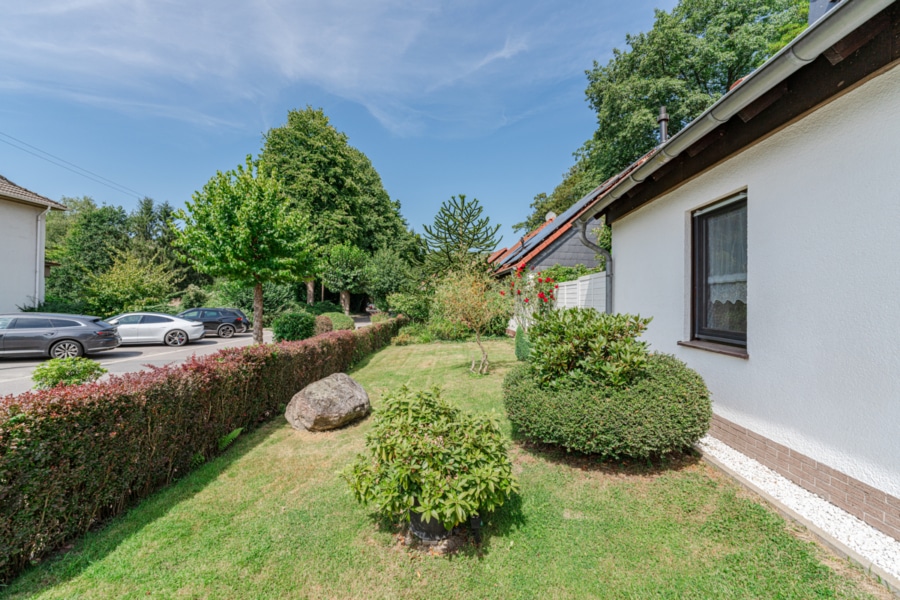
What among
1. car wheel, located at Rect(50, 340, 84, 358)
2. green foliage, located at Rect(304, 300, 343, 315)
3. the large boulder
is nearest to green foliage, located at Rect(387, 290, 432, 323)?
green foliage, located at Rect(304, 300, 343, 315)

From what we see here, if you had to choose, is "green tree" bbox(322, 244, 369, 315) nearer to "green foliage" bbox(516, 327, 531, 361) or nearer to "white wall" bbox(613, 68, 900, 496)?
"green foliage" bbox(516, 327, 531, 361)

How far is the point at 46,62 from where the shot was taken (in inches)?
303

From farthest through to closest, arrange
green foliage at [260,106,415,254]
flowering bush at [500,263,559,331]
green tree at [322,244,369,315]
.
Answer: green foliage at [260,106,415,254]
green tree at [322,244,369,315]
flowering bush at [500,263,559,331]

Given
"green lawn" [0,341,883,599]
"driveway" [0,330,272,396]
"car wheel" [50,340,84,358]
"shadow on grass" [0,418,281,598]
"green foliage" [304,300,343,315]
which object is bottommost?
"driveway" [0,330,272,396]

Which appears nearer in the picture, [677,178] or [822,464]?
[822,464]

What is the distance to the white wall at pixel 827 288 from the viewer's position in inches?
86.0

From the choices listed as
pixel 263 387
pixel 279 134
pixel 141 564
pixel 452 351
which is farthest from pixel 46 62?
pixel 279 134

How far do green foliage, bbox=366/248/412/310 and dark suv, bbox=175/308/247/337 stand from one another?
8.19m

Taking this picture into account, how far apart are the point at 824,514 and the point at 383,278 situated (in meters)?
22.3

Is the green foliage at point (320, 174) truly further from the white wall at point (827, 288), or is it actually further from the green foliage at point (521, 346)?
the white wall at point (827, 288)

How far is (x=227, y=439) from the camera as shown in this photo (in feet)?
13.9

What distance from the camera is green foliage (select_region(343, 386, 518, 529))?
2.19 meters

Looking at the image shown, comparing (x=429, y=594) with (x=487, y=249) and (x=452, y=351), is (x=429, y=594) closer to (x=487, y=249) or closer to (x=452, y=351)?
(x=452, y=351)

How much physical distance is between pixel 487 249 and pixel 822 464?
1224 cm
